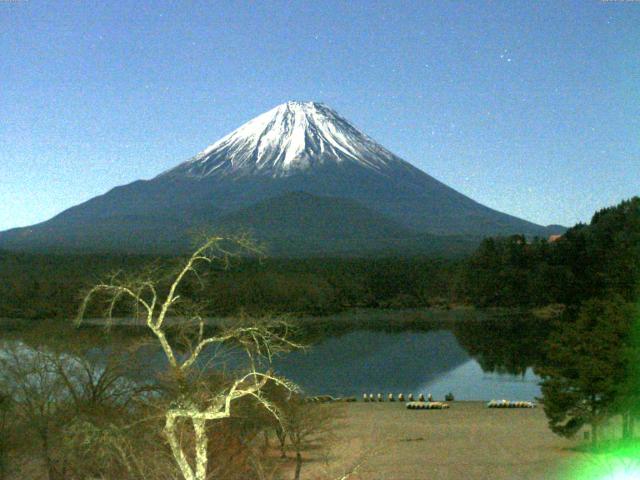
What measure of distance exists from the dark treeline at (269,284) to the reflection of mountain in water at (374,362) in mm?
10097

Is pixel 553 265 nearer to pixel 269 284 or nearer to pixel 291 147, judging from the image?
pixel 269 284

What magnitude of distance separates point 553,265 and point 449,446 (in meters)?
51.7

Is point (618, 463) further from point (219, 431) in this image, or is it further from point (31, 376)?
point (31, 376)

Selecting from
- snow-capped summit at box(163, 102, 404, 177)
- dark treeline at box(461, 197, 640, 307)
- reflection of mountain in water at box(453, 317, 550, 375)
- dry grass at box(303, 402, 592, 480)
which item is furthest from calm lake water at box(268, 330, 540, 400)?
snow-capped summit at box(163, 102, 404, 177)

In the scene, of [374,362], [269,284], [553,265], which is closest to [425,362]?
[374,362]

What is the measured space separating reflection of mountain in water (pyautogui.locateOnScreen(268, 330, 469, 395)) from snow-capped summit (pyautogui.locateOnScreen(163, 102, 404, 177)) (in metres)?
108

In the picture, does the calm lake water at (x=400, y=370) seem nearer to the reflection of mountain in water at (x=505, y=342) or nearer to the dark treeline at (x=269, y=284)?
the reflection of mountain in water at (x=505, y=342)

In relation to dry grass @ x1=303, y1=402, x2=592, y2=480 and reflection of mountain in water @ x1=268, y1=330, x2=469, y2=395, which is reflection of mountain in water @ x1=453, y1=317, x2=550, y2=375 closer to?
reflection of mountain in water @ x1=268, y1=330, x2=469, y2=395

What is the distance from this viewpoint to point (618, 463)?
14.5 m

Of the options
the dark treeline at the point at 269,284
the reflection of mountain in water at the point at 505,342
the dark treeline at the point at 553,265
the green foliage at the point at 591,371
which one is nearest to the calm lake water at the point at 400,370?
the reflection of mountain in water at the point at 505,342

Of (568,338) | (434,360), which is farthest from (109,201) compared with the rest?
(568,338)

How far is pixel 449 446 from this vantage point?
18.1 m

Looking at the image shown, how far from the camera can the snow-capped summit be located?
529 feet

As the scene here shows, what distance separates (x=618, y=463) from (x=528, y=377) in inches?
874
